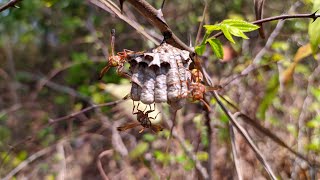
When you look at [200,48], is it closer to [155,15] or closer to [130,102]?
[155,15]

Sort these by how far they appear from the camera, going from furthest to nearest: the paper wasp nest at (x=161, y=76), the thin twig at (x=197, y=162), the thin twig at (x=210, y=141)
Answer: the thin twig at (x=197, y=162)
the thin twig at (x=210, y=141)
the paper wasp nest at (x=161, y=76)

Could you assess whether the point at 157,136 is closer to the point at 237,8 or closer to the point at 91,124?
the point at 91,124

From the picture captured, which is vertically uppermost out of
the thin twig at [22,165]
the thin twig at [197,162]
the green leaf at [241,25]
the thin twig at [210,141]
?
the green leaf at [241,25]

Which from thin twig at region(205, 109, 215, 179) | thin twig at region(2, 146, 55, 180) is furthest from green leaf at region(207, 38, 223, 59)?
thin twig at region(2, 146, 55, 180)

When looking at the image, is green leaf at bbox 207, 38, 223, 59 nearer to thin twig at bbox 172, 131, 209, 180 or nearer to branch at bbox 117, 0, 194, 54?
branch at bbox 117, 0, 194, 54

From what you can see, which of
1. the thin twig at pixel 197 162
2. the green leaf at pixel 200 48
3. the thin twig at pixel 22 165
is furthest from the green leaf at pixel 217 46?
the thin twig at pixel 22 165

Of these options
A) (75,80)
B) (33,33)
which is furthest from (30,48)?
(75,80)

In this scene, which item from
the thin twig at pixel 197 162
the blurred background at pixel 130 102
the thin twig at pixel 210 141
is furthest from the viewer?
the blurred background at pixel 130 102

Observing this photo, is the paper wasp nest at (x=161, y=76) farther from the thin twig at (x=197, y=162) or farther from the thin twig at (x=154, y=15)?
the thin twig at (x=197, y=162)
